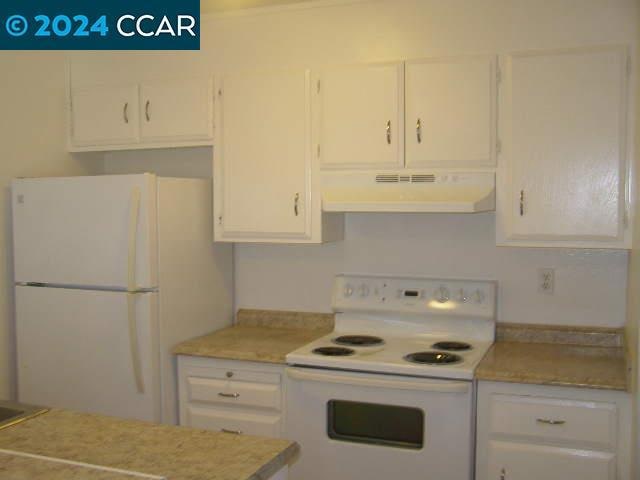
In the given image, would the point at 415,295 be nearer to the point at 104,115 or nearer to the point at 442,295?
the point at 442,295

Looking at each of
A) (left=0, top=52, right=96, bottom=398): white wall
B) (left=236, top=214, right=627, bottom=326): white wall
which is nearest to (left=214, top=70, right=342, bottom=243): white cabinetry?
(left=236, top=214, right=627, bottom=326): white wall

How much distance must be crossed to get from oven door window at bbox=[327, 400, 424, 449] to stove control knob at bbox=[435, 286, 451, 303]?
0.65 metres

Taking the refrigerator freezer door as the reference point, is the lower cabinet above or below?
below

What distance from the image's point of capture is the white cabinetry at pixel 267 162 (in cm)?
304

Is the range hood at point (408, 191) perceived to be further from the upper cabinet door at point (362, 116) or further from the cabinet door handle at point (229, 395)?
the cabinet door handle at point (229, 395)

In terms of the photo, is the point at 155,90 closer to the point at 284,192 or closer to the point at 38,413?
the point at 284,192

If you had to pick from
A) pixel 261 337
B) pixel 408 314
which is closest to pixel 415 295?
pixel 408 314

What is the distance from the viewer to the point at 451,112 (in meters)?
2.81

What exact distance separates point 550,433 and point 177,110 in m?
2.20

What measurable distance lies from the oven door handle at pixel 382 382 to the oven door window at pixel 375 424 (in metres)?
0.10

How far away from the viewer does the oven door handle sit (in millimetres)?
2500

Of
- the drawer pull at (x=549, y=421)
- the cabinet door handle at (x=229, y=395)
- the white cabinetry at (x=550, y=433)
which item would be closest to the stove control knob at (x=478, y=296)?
the white cabinetry at (x=550, y=433)

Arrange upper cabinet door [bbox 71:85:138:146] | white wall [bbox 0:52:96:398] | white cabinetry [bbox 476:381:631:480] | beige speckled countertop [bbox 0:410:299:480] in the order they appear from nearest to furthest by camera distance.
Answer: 1. beige speckled countertop [bbox 0:410:299:480]
2. white cabinetry [bbox 476:381:631:480]
3. white wall [bbox 0:52:96:398]
4. upper cabinet door [bbox 71:85:138:146]

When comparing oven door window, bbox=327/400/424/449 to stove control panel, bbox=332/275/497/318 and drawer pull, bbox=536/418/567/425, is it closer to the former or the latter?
drawer pull, bbox=536/418/567/425
